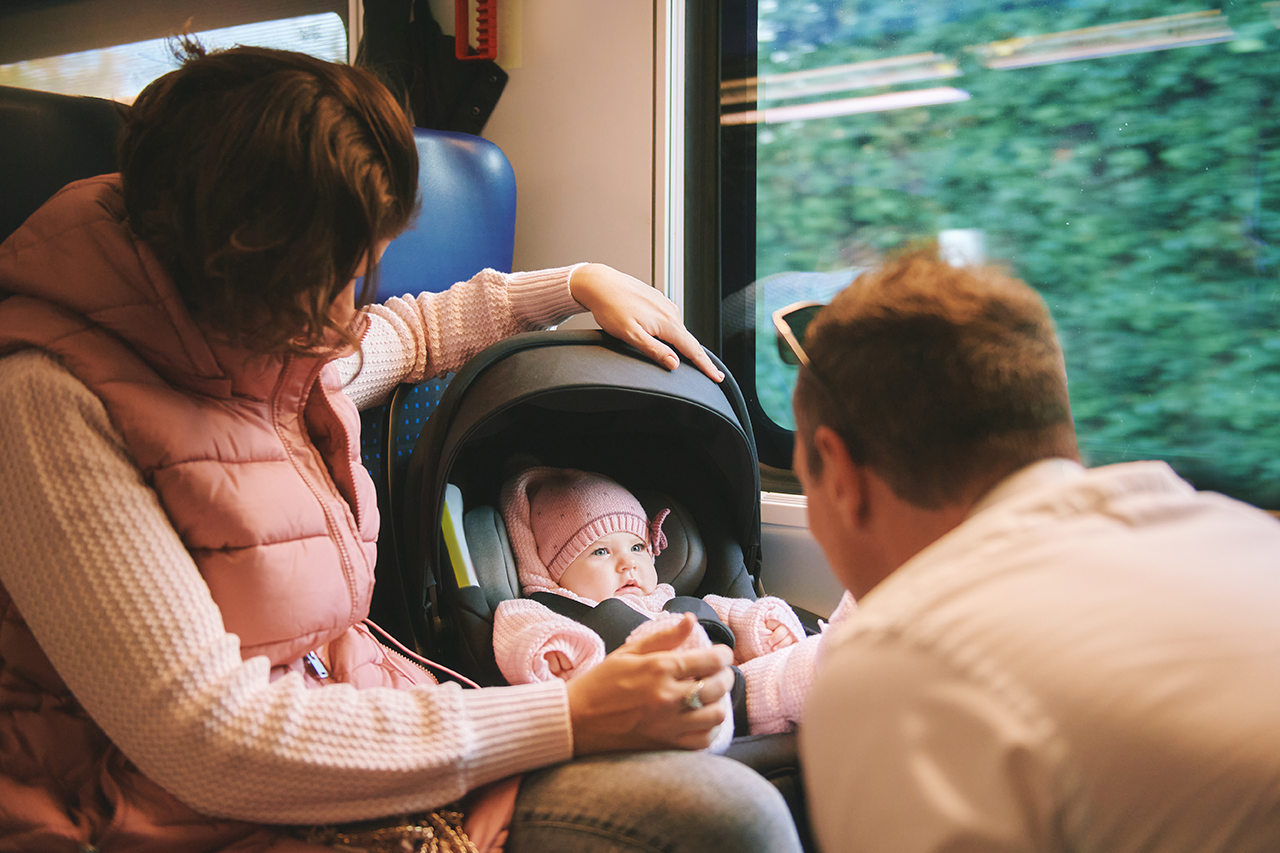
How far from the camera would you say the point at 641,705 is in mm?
926

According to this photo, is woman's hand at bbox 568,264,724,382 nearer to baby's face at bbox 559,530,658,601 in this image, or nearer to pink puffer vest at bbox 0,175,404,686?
baby's face at bbox 559,530,658,601

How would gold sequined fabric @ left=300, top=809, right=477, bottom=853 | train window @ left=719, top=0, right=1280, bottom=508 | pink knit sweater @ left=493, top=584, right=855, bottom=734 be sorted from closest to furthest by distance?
gold sequined fabric @ left=300, top=809, right=477, bottom=853
pink knit sweater @ left=493, top=584, right=855, bottom=734
train window @ left=719, top=0, right=1280, bottom=508

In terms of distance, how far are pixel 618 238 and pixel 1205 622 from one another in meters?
1.88

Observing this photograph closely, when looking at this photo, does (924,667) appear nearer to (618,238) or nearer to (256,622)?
(256,622)

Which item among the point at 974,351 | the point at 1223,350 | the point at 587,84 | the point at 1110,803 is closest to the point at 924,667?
the point at 1110,803

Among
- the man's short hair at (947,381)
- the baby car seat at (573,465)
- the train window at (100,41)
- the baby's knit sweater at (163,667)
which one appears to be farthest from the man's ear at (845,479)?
the train window at (100,41)

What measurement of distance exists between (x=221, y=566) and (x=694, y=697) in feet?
1.75

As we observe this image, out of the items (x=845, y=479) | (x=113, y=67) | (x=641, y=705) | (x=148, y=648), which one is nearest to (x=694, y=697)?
(x=641, y=705)

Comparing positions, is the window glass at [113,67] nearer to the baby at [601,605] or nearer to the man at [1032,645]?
the baby at [601,605]

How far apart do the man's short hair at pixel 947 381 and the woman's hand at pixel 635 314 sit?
706 millimetres

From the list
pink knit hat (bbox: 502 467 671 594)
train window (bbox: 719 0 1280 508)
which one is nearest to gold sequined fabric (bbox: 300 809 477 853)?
pink knit hat (bbox: 502 467 671 594)

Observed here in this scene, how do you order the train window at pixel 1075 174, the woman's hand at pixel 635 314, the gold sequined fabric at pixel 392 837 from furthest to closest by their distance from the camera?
the train window at pixel 1075 174 → the woman's hand at pixel 635 314 → the gold sequined fabric at pixel 392 837

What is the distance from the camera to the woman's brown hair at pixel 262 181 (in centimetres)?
→ 80

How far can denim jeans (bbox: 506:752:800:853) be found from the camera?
0.83 metres
